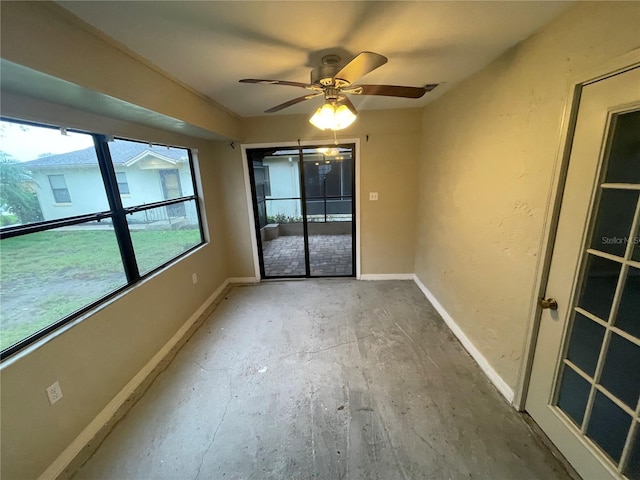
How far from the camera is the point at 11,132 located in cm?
138

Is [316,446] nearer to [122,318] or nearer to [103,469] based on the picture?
[103,469]

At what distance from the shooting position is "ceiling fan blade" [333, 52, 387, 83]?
1.27 metres

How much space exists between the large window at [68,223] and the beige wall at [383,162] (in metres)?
1.59

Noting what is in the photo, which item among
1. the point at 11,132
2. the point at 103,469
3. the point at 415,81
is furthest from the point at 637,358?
the point at 11,132

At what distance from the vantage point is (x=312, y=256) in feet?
16.0

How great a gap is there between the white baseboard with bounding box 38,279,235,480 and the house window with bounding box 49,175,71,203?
1430 mm

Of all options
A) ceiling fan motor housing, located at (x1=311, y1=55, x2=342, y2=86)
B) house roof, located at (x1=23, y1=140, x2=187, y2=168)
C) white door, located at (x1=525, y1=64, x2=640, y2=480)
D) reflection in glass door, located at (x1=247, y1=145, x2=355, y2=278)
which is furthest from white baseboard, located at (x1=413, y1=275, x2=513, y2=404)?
house roof, located at (x1=23, y1=140, x2=187, y2=168)

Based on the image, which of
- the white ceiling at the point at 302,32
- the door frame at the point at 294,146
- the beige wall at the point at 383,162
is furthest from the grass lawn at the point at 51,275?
the beige wall at the point at 383,162

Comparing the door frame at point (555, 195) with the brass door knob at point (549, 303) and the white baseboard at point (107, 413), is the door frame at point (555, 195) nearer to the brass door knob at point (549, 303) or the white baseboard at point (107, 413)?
the brass door knob at point (549, 303)

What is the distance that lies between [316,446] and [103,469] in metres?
1.22

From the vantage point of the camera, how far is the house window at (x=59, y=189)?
5.17 ft

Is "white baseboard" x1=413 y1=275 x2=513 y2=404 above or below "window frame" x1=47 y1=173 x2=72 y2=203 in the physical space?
below

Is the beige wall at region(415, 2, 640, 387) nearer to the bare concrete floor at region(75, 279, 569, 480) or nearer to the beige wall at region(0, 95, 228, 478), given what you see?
the bare concrete floor at region(75, 279, 569, 480)

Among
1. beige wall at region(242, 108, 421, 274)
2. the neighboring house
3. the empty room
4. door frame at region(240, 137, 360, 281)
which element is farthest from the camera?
door frame at region(240, 137, 360, 281)
